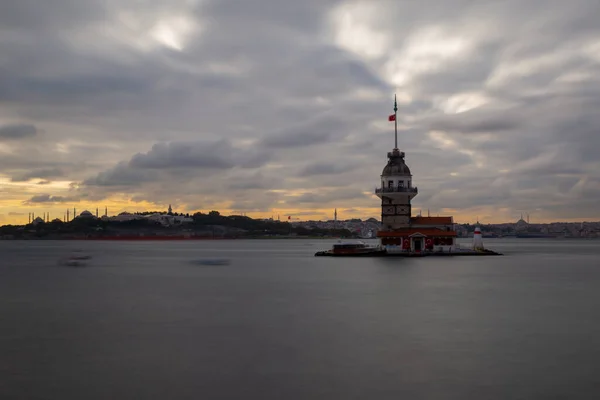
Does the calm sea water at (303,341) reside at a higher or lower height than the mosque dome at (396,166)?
lower

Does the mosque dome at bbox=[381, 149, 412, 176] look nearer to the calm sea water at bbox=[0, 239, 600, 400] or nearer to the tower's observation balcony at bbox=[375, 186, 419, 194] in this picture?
the tower's observation balcony at bbox=[375, 186, 419, 194]

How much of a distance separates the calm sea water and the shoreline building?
3375 centimetres

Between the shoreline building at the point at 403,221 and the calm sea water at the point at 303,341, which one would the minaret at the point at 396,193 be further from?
the calm sea water at the point at 303,341

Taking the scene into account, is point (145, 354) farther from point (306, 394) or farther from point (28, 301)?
point (28, 301)

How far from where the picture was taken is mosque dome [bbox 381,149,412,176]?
309 ft

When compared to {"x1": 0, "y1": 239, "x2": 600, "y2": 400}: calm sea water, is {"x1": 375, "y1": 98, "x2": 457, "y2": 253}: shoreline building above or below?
above

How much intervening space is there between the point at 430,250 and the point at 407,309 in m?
51.7

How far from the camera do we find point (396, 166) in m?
94.5

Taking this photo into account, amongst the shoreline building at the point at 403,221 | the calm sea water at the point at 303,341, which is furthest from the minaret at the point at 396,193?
the calm sea water at the point at 303,341

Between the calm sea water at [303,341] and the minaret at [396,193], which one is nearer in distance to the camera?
the calm sea water at [303,341]

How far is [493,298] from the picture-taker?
48469 mm

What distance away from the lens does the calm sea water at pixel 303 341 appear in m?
22.8

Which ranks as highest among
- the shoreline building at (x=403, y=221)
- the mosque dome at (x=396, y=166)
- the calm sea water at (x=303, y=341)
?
the mosque dome at (x=396, y=166)

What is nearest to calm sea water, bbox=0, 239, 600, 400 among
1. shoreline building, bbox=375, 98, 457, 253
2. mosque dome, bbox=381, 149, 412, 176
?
shoreline building, bbox=375, 98, 457, 253
